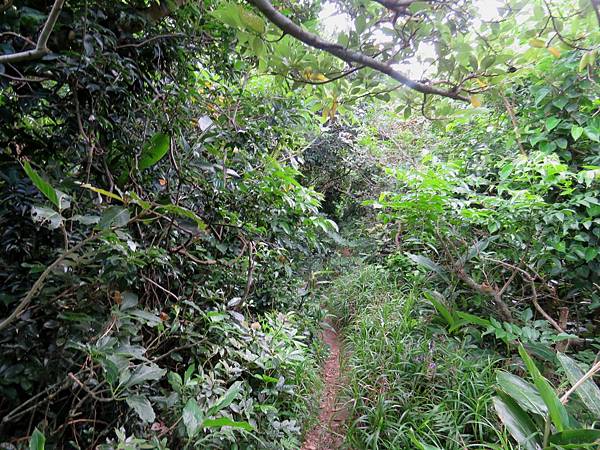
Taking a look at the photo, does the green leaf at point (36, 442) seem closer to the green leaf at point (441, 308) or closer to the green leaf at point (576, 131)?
the green leaf at point (441, 308)

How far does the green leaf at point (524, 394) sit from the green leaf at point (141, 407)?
5.16 feet

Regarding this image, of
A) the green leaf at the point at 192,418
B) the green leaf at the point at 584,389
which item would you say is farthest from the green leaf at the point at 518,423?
the green leaf at the point at 192,418

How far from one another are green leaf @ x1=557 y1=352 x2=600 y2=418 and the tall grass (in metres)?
0.40

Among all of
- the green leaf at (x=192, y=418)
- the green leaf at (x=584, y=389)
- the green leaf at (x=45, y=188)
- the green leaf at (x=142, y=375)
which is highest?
the green leaf at (x=584, y=389)

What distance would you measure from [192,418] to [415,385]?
5.31 ft

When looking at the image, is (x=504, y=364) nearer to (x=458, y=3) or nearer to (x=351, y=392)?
(x=351, y=392)

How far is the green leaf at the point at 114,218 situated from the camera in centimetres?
91

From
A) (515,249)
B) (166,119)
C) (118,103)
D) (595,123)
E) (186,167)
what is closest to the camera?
(118,103)

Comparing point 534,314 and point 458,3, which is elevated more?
point 458,3

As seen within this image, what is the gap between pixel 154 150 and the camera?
50.8 inches

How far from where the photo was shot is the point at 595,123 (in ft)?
6.89

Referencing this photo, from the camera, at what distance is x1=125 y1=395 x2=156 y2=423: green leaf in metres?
A: 0.97

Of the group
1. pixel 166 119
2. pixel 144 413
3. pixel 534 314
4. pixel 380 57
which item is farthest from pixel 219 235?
pixel 534 314

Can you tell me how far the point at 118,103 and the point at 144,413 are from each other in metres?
1.14
